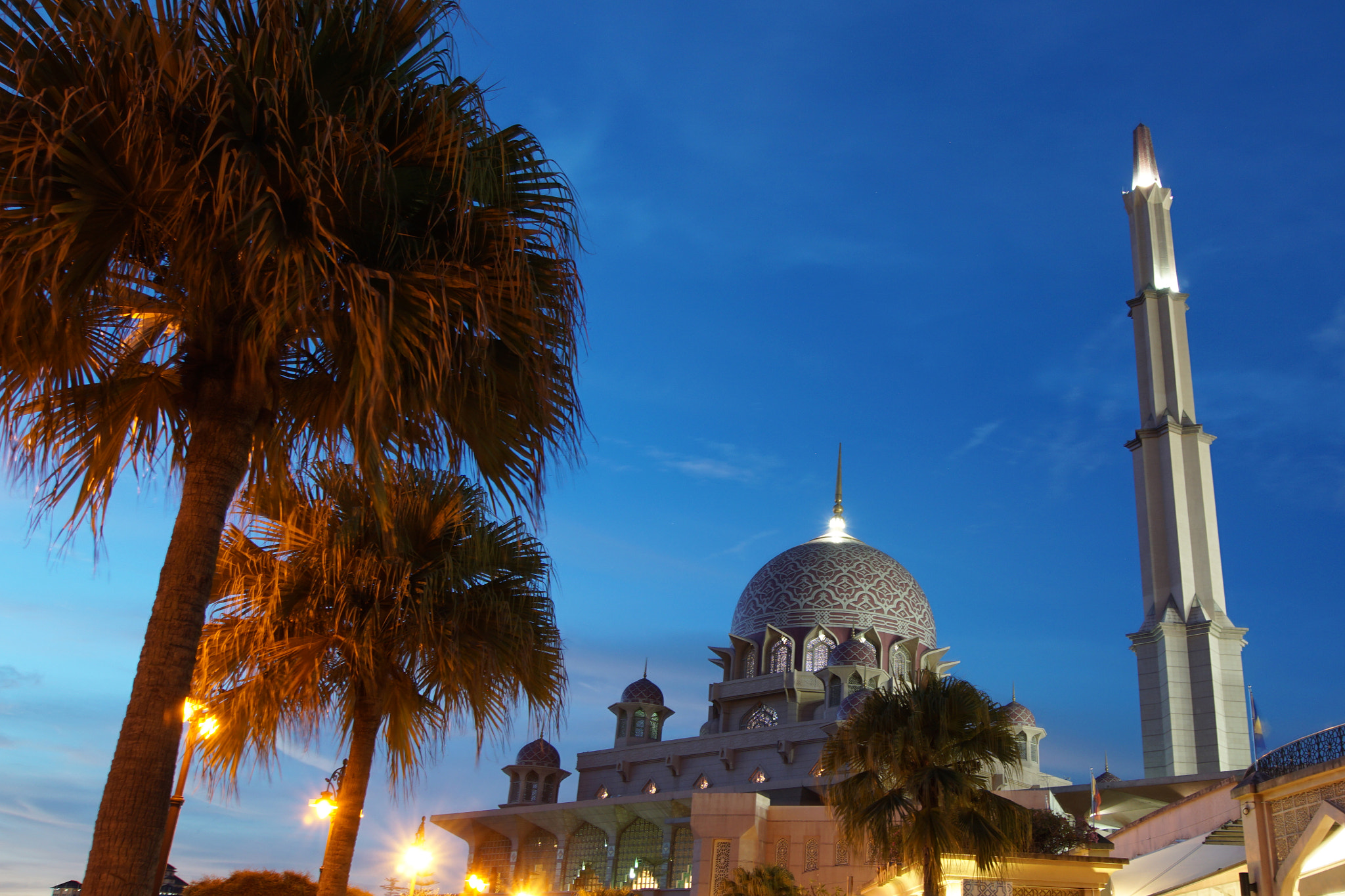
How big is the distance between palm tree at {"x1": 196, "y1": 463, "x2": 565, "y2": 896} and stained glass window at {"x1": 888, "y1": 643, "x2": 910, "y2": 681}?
3827 cm

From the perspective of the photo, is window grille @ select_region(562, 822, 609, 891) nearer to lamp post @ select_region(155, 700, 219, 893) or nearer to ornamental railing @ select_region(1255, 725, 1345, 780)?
ornamental railing @ select_region(1255, 725, 1345, 780)

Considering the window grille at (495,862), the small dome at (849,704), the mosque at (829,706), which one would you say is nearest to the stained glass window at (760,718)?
the mosque at (829,706)

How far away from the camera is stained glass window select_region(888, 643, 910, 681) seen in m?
46.6

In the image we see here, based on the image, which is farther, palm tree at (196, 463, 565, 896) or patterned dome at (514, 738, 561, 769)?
patterned dome at (514, 738, 561, 769)

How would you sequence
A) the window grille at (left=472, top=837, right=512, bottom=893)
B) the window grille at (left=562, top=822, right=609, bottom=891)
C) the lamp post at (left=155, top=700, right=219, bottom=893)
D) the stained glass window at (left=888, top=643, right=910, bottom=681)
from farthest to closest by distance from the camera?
the stained glass window at (left=888, top=643, right=910, bottom=681) → the window grille at (left=472, top=837, right=512, bottom=893) → the window grille at (left=562, top=822, right=609, bottom=891) → the lamp post at (left=155, top=700, right=219, bottom=893)

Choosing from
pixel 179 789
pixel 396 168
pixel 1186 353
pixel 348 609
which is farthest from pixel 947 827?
pixel 1186 353

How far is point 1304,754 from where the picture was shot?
13.5 metres

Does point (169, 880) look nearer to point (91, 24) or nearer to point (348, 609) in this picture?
point (348, 609)

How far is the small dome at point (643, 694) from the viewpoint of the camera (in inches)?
1884

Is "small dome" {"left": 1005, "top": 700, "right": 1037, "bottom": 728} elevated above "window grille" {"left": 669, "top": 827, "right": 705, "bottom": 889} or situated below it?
above

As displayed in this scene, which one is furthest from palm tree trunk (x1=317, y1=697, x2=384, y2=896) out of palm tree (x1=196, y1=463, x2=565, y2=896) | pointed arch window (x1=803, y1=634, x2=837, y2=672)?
pointed arch window (x1=803, y1=634, x2=837, y2=672)

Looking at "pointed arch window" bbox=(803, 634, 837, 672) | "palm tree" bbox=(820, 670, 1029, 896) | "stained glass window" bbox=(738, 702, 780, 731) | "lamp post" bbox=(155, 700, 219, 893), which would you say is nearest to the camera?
"lamp post" bbox=(155, 700, 219, 893)

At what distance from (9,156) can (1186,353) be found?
45515 millimetres

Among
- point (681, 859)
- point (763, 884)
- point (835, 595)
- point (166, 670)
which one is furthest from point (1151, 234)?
point (166, 670)
